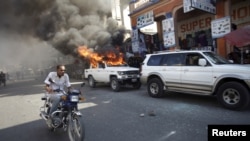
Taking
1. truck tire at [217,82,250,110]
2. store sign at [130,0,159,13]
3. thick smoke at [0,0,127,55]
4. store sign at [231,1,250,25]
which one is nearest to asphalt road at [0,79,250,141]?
truck tire at [217,82,250,110]

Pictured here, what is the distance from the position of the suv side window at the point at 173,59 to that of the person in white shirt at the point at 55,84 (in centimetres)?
433

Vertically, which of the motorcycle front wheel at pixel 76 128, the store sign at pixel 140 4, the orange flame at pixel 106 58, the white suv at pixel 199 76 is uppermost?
the store sign at pixel 140 4

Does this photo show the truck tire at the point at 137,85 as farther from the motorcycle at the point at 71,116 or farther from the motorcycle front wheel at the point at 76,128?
the motorcycle front wheel at the point at 76,128

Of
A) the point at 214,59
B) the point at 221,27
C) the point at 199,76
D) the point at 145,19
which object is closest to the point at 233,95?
the point at 199,76

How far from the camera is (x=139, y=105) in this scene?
748 centimetres

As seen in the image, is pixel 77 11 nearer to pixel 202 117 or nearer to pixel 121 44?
pixel 121 44

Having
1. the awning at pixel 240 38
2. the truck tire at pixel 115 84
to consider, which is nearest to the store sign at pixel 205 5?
the awning at pixel 240 38

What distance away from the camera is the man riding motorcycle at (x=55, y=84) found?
4.82 metres

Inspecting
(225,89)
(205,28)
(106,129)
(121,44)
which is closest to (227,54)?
(205,28)

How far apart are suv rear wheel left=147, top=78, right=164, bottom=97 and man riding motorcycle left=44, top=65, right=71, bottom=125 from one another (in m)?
4.26

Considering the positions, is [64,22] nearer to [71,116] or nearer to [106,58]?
[106,58]

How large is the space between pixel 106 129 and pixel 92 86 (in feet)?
27.5

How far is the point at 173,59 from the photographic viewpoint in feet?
26.6

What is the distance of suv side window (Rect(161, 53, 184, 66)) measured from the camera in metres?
7.82
